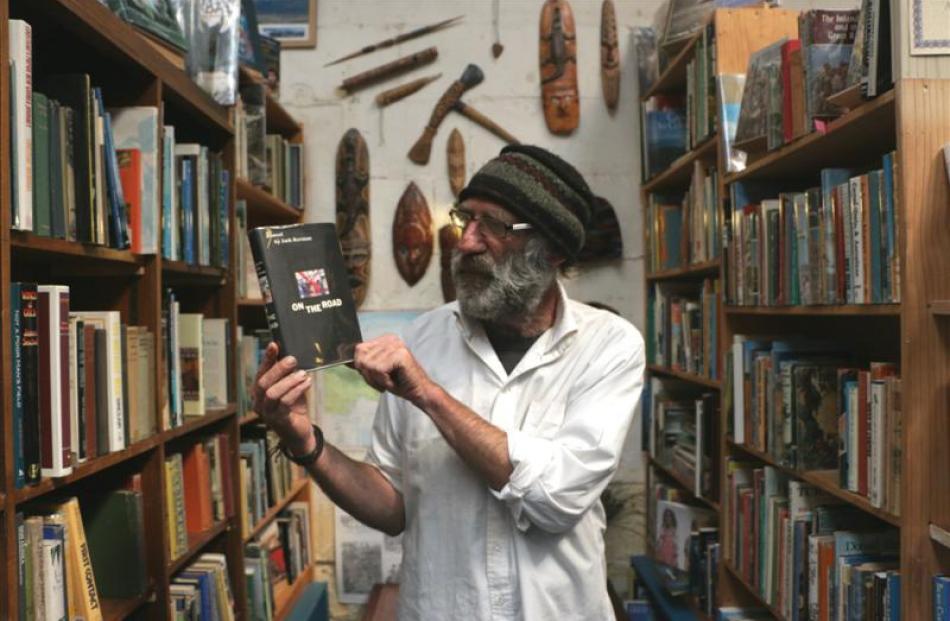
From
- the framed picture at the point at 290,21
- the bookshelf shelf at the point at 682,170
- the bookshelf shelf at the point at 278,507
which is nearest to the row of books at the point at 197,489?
the bookshelf shelf at the point at 278,507

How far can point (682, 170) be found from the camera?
9.70 ft

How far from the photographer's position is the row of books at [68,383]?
1.27 m

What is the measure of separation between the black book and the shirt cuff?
1.00ft

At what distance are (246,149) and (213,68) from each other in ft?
1.59

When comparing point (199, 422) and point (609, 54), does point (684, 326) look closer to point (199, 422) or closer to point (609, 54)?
point (609, 54)

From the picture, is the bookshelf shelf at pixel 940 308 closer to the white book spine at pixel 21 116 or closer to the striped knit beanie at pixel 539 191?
the striped knit beanie at pixel 539 191

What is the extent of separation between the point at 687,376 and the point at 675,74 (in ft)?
3.65

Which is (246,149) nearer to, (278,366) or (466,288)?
(466,288)

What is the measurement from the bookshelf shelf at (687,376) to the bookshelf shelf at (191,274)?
5.00ft

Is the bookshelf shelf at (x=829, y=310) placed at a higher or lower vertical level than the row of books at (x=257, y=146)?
lower

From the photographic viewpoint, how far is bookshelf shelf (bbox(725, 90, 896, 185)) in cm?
149

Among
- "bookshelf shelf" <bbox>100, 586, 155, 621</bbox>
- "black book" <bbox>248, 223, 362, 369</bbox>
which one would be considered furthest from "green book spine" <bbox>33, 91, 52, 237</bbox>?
"bookshelf shelf" <bbox>100, 586, 155, 621</bbox>

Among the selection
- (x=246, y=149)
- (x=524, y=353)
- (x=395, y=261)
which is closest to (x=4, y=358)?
(x=524, y=353)

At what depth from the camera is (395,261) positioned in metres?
3.48
